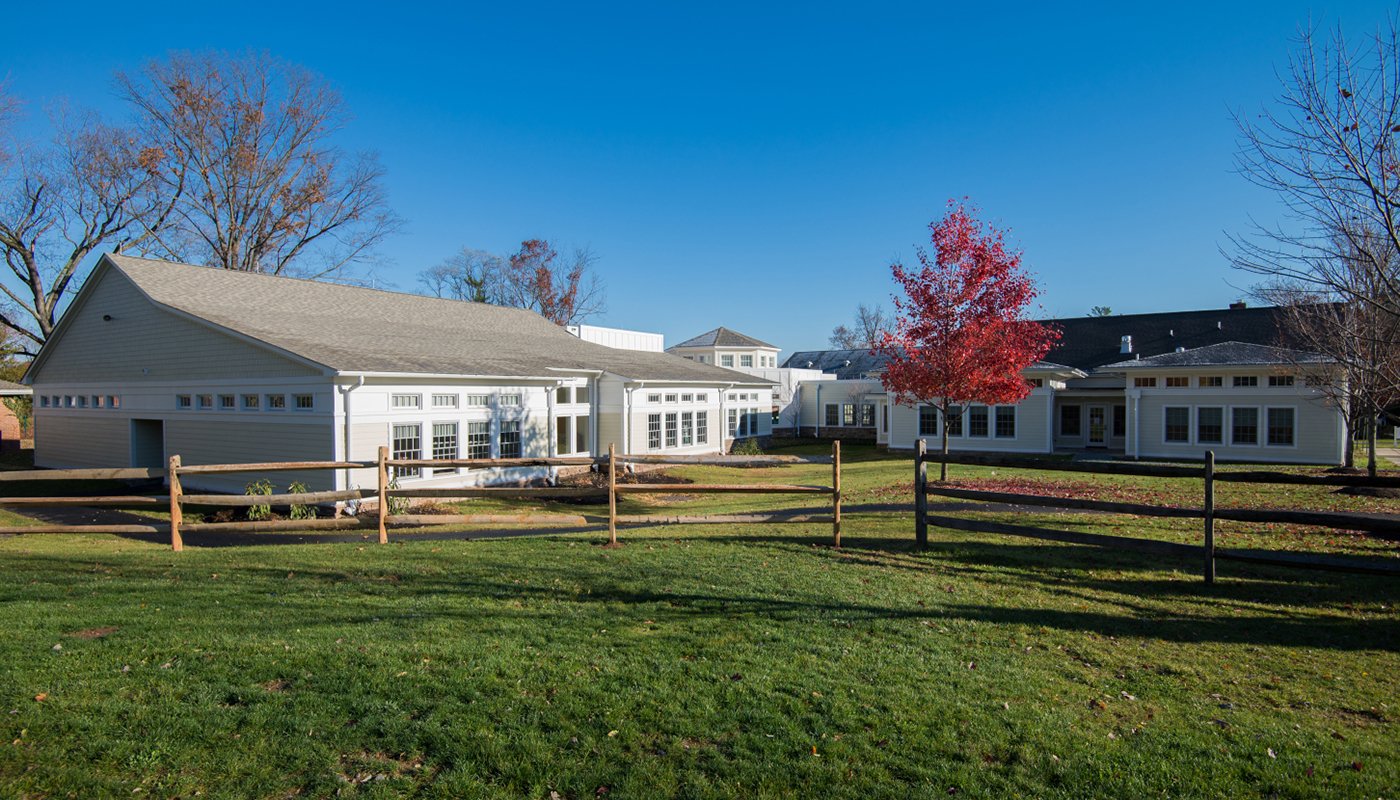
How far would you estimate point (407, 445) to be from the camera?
780 inches

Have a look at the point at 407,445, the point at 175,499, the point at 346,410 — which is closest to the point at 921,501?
the point at 175,499

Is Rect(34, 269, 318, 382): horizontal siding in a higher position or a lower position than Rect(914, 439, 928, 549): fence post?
higher

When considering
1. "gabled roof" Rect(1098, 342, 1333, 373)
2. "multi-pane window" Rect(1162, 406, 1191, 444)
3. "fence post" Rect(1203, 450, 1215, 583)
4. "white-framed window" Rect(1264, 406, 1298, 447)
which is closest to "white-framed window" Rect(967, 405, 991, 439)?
"gabled roof" Rect(1098, 342, 1333, 373)

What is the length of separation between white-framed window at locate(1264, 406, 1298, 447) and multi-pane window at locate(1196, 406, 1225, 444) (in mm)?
1307

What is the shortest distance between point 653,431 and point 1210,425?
20.2 meters

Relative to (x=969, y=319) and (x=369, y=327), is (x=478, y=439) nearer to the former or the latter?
(x=369, y=327)

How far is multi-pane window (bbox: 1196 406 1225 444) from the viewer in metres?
27.3

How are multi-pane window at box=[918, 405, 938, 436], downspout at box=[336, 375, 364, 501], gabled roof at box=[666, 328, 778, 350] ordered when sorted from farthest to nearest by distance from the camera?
1. gabled roof at box=[666, 328, 778, 350]
2. multi-pane window at box=[918, 405, 938, 436]
3. downspout at box=[336, 375, 364, 501]

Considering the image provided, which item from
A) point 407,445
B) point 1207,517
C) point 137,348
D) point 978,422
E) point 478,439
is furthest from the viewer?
point 978,422

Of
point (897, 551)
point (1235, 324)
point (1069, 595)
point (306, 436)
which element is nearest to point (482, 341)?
point (306, 436)

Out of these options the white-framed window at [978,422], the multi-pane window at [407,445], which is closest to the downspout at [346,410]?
the multi-pane window at [407,445]

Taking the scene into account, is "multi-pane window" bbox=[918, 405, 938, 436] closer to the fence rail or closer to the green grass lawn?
the fence rail

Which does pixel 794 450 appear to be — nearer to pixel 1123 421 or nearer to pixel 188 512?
pixel 1123 421

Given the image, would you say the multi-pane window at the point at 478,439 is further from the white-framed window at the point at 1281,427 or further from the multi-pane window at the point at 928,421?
the white-framed window at the point at 1281,427
